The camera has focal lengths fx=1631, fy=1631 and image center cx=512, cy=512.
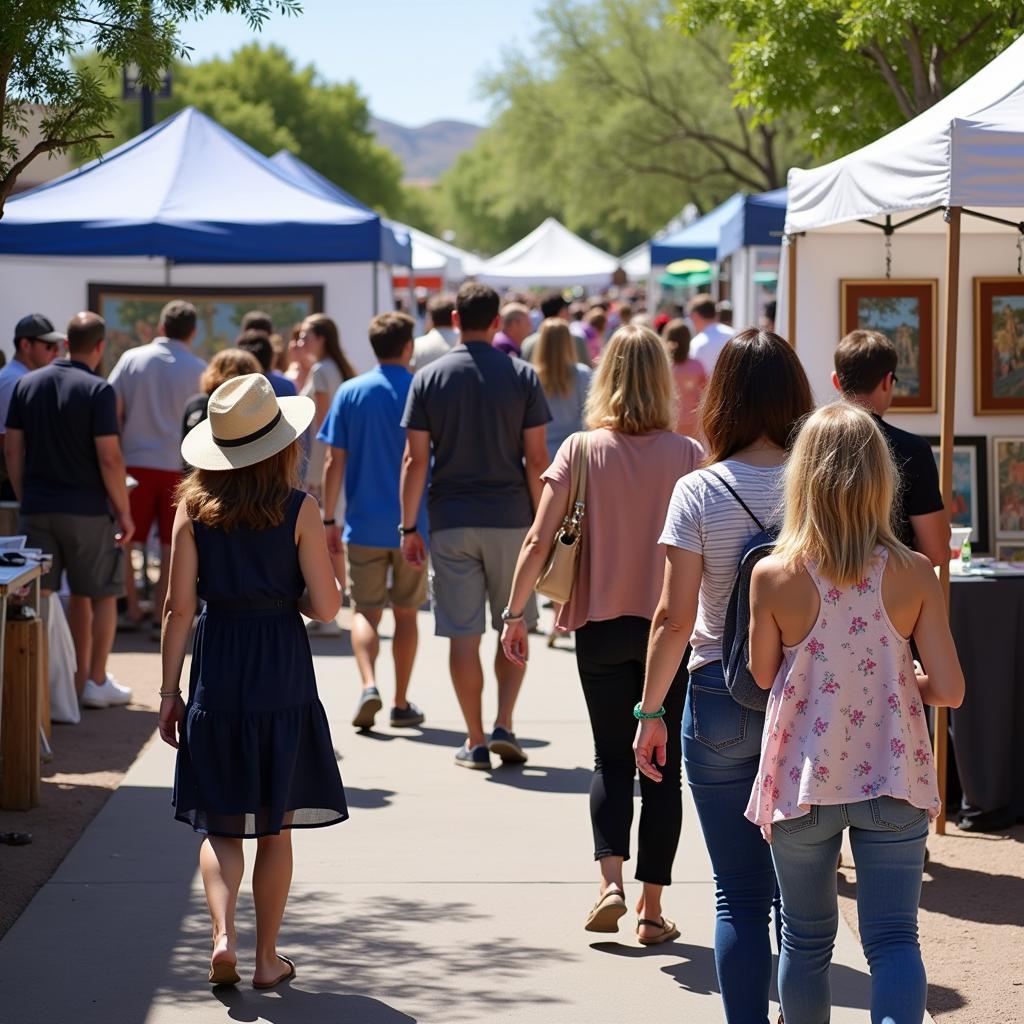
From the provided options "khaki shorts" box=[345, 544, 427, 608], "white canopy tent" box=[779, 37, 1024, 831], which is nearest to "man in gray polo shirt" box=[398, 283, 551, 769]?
"khaki shorts" box=[345, 544, 427, 608]

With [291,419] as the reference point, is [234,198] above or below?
above

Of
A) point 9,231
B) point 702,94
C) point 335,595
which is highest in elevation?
point 702,94

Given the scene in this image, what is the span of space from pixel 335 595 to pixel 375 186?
6731cm

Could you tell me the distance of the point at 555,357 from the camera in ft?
33.9

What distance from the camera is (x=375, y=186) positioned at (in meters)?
70.1

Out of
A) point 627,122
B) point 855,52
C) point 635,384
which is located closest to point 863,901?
point 635,384

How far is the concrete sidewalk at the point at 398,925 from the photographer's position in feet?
15.2

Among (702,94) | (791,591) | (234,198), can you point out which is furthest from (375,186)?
(791,591)

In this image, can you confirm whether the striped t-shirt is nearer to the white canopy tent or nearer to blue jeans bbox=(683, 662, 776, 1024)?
blue jeans bbox=(683, 662, 776, 1024)

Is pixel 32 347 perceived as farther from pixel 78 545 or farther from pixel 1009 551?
pixel 1009 551

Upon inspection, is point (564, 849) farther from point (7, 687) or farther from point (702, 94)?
point (702, 94)

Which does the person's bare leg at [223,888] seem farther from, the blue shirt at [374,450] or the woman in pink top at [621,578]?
the blue shirt at [374,450]

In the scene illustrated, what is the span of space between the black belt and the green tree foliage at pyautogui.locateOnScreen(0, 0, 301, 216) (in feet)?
6.98

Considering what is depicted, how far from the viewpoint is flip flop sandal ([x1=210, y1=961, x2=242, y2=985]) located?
4613 millimetres
